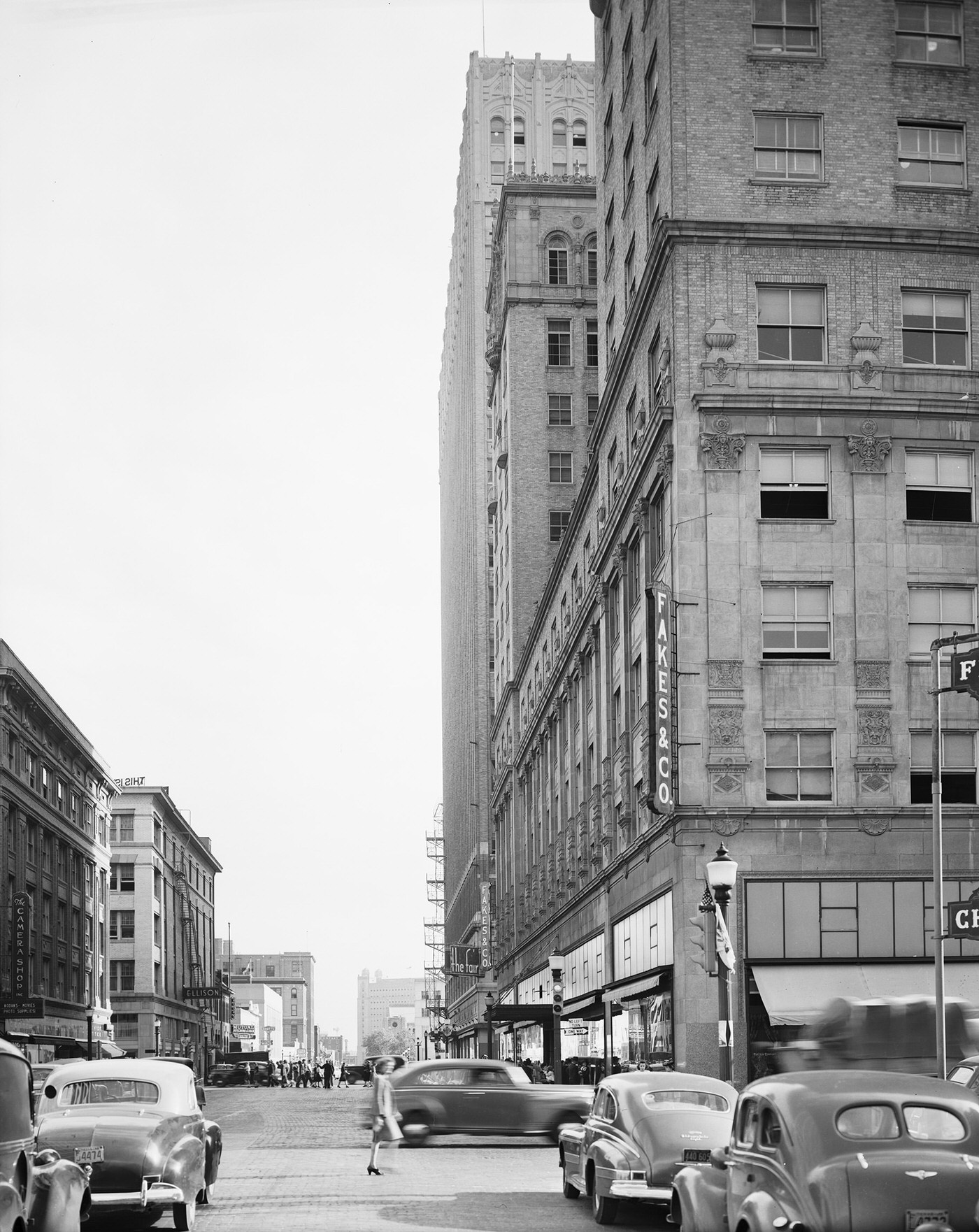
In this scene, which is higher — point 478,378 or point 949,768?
point 478,378

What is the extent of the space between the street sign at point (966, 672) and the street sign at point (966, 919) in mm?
3478

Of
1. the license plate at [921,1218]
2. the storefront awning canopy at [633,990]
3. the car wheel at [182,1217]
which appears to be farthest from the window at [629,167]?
the license plate at [921,1218]

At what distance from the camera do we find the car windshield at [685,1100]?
64.9ft

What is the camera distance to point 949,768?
1635 inches

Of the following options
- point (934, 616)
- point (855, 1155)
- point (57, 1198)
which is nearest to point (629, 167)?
point (934, 616)

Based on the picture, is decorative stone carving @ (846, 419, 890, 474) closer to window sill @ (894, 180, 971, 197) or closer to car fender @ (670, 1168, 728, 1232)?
window sill @ (894, 180, 971, 197)

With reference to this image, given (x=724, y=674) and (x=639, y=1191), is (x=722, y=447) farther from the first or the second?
(x=639, y=1191)

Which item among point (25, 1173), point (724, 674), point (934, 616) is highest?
point (934, 616)

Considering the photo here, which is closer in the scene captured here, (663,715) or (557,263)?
(663,715)

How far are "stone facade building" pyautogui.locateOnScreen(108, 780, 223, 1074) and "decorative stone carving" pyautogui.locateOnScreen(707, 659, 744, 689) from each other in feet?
295

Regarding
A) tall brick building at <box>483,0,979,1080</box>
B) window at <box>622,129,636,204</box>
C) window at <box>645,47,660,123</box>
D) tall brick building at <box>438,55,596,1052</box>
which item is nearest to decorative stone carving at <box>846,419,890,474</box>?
tall brick building at <box>483,0,979,1080</box>

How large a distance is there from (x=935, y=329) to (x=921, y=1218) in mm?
34345

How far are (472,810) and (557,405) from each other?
115 feet

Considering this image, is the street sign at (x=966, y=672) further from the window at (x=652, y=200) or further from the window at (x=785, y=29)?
the window at (x=785, y=29)
